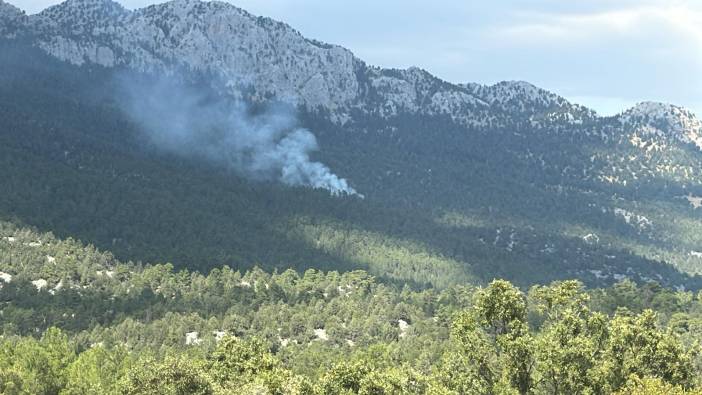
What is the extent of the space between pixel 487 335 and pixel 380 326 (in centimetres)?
10783

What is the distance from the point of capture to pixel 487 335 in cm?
6294

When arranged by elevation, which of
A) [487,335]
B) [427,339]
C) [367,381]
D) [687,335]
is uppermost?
[487,335]

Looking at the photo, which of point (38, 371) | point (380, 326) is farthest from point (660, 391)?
point (380, 326)

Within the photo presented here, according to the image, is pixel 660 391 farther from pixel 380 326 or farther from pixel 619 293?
pixel 619 293

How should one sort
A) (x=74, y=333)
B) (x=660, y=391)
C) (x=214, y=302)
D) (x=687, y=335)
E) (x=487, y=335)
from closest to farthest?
(x=660, y=391) → (x=487, y=335) → (x=687, y=335) → (x=74, y=333) → (x=214, y=302)

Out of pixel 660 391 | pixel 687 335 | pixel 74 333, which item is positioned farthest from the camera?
pixel 74 333

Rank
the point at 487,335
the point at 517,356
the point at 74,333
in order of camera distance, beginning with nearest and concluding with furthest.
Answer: the point at 517,356 < the point at 487,335 < the point at 74,333

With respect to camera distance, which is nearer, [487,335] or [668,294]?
[487,335]

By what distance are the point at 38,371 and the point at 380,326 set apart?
78.5m

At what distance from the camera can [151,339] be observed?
501ft

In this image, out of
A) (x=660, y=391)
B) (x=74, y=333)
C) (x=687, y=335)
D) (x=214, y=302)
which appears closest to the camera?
(x=660, y=391)

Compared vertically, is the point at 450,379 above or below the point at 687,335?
above

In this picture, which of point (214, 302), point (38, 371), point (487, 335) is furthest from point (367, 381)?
point (214, 302)

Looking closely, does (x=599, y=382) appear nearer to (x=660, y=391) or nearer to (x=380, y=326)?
(x=660, y=391)
